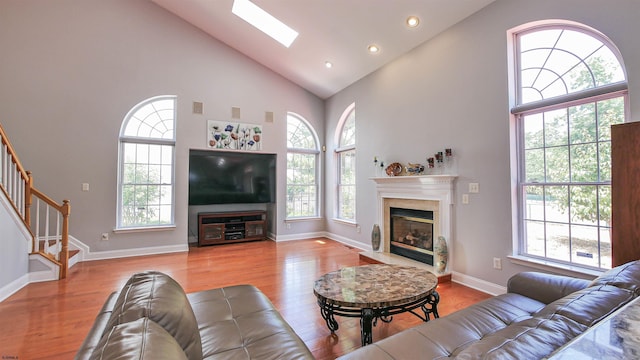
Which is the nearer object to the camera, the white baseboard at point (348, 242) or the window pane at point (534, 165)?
the window pane at point (534, 165)

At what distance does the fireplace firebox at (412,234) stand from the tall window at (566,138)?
114 centimetres

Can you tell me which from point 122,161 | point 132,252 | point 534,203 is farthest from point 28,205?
point 534,203

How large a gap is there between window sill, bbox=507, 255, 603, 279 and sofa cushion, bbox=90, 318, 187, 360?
317 cm

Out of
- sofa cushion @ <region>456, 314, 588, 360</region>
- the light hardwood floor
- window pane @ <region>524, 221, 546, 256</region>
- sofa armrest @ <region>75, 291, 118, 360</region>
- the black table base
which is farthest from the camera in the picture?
window pane @ <region>524, 221, 546, 256</region>

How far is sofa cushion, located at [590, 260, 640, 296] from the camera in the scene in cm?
124

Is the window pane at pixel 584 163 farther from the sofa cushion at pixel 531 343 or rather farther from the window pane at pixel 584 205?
the sofa cushion at pixel 531 343

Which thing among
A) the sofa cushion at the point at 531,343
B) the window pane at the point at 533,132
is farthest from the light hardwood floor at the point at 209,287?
the window pane at the point at 533,132

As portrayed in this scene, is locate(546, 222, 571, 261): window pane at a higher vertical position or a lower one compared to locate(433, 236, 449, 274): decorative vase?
higher

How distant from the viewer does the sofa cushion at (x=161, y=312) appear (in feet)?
3.43

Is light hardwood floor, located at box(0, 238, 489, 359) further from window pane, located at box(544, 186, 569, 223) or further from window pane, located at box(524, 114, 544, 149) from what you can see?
window pane, located at box(524, 114, 544, 149)

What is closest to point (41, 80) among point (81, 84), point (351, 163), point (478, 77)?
point (81, 84)

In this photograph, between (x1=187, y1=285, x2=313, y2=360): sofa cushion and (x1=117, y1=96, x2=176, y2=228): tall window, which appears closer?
(x1=187, y1=285, x2=313, y2=360): sofa cushion

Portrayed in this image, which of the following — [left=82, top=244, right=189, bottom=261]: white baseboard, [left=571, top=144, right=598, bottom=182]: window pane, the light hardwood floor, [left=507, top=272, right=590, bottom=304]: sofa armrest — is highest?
[left=571, top=144, right=598, bottom=182]: window pane

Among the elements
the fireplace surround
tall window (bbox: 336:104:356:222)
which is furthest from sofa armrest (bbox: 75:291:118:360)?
tall window (bbox: 336:104:356:222)
